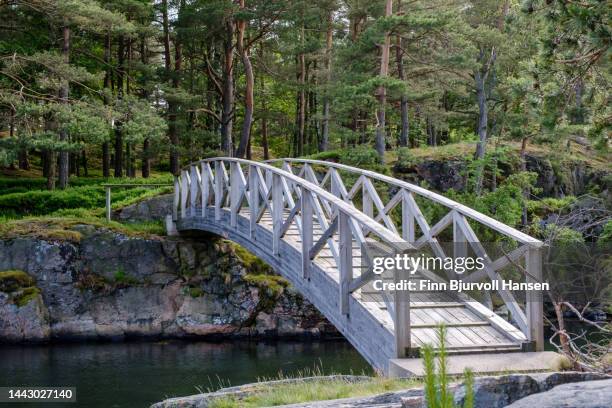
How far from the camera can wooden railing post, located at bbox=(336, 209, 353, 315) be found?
20.9 ft

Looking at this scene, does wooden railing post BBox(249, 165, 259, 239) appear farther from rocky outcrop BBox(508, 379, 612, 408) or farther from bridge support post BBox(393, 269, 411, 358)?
rocky outcrop BBox(508, 379, 612, 408)

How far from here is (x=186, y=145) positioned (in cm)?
2495

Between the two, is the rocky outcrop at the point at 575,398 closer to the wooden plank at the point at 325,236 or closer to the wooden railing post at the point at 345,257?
the wooden railing post at the point at 345,257

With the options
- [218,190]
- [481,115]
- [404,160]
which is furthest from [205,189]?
[481,115]

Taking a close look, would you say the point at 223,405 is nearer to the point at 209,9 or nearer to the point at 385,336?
the point at 385,336

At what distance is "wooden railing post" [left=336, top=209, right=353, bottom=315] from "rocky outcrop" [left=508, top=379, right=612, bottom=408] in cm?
410

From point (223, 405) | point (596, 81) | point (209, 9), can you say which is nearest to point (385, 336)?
point (223, 405)

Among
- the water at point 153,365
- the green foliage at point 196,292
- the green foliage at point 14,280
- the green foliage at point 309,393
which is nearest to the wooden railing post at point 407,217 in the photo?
the green foliage at point 309,393

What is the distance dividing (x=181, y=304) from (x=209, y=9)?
9.77 m

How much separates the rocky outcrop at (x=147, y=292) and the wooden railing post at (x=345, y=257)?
8.49 metres

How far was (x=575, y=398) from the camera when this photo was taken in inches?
85.9

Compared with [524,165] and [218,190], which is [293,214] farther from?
[524,165]

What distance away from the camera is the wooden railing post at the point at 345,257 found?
6.38 m

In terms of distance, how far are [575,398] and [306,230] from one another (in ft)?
18.2
